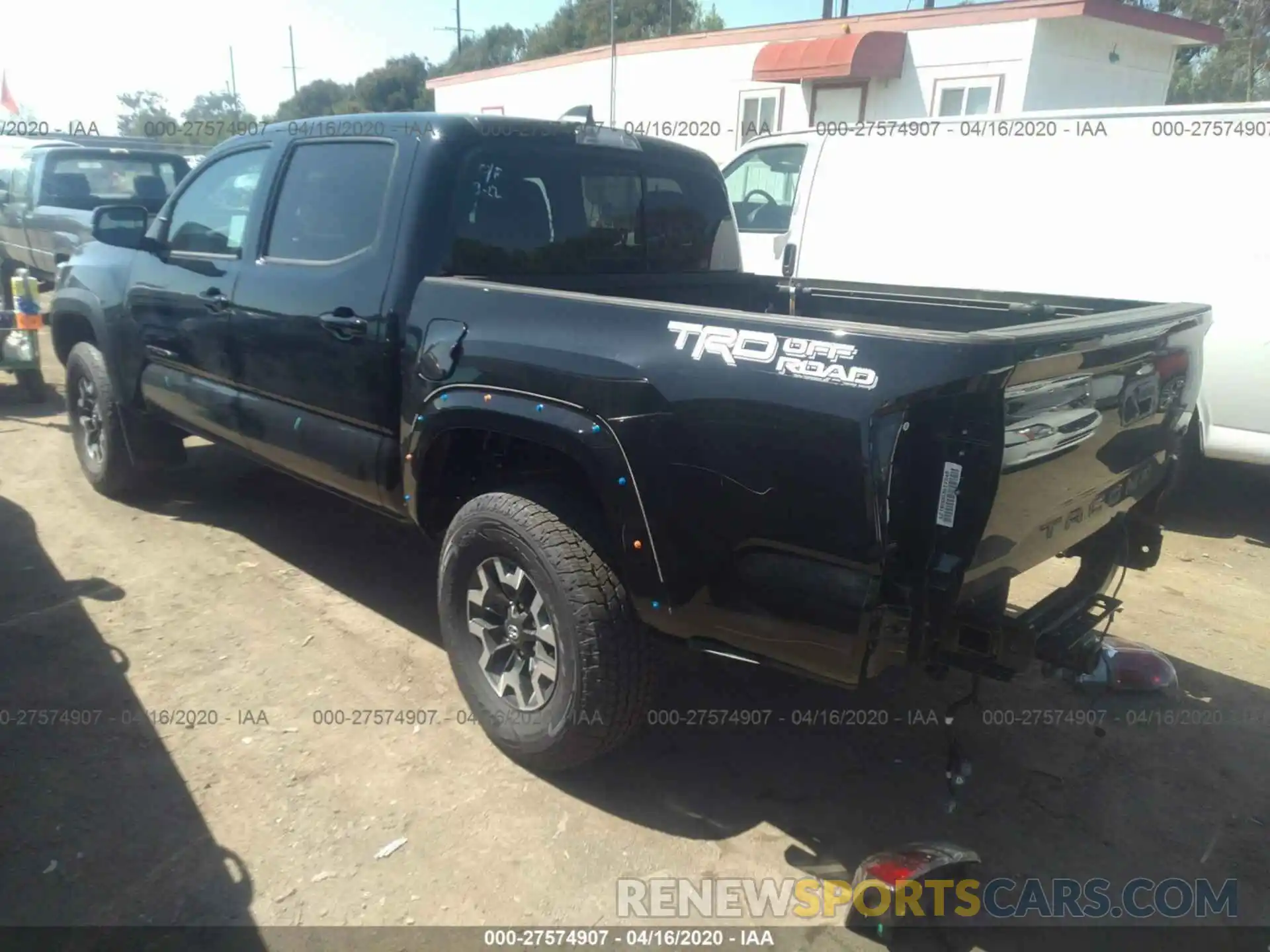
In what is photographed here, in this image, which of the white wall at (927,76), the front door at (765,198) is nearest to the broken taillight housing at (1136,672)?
the front door at (765,198)

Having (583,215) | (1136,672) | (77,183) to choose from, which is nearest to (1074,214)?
(1136,672)

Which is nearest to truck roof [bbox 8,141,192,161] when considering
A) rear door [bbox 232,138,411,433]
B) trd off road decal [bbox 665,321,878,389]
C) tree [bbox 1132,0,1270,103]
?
rear door [bbox 232,138,411,433]

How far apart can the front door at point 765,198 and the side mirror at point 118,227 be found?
3821 millimetres

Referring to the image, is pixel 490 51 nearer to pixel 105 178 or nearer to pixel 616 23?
pixel 616 23

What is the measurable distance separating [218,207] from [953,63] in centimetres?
1144

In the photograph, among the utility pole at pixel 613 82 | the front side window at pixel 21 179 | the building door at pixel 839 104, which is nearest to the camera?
the front side window at pixel 21 179

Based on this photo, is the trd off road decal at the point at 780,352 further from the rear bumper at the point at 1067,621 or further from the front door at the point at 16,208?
the front door at the point at 16,208

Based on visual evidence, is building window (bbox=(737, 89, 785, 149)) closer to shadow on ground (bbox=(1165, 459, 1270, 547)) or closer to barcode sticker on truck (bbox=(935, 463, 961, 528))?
shadow on ground (bbox=(1165, 459, 1270, 547))

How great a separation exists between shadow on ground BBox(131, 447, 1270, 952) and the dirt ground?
0.01 m

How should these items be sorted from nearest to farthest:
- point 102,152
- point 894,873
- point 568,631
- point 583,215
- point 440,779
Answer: point 894,873 < point 568,631 < point 440,779 < point 583,215 < point 102,152

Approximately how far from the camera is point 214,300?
4266 mm

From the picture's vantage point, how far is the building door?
47.1 ft

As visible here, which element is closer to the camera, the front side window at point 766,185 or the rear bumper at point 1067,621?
the rear bumper at point 1067,621

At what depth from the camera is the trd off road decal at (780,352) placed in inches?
87.7
